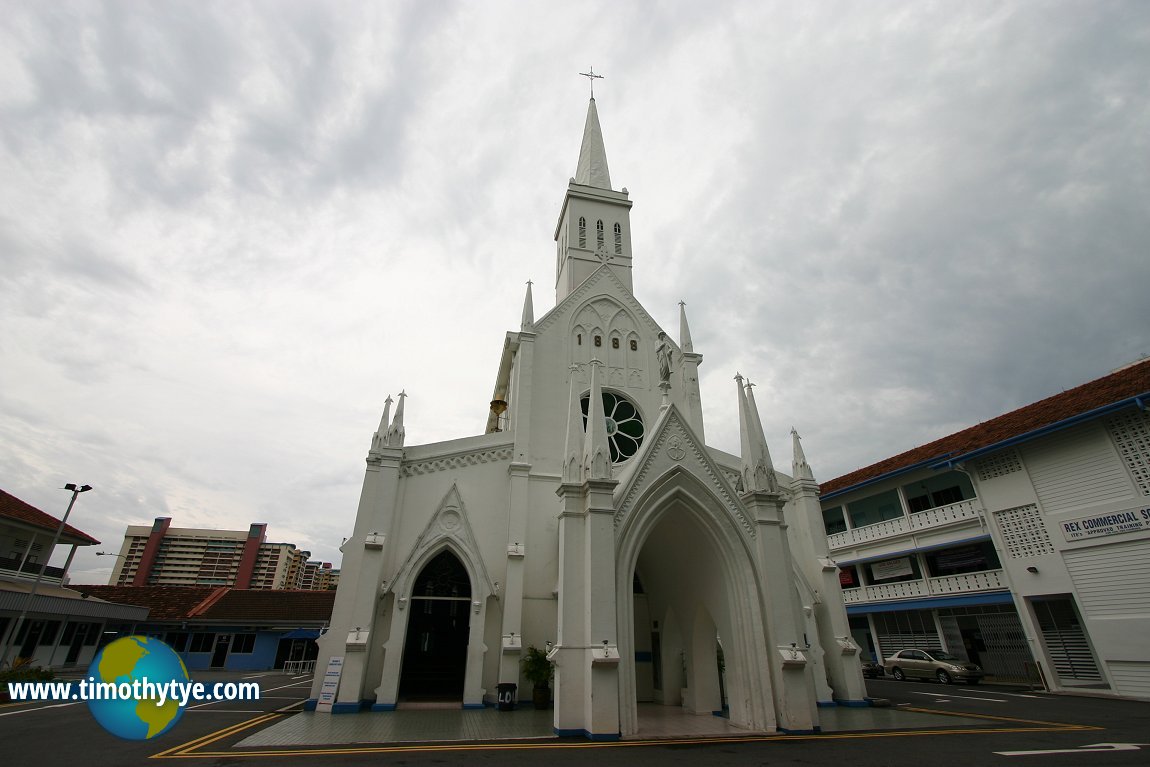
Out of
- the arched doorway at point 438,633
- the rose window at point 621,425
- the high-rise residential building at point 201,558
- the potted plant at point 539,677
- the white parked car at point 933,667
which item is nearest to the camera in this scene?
the potted plant at point 539,677

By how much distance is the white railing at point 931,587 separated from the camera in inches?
837

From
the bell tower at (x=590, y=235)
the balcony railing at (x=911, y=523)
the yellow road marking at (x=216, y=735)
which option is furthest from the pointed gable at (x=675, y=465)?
the balcony railing at (x=911, y=523)

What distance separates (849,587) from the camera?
28703 mm

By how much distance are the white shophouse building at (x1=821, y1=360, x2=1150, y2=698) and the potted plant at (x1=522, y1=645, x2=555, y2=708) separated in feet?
57.0

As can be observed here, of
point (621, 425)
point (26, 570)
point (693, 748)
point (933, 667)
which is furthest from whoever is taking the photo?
point (26, 570)

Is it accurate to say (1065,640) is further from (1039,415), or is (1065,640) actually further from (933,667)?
(1039,415)

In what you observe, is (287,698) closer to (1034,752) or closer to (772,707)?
(772,707)

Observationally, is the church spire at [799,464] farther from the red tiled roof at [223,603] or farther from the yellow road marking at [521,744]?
the red tiled roof at [223,603]

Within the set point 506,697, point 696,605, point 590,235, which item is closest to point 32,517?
point 506,697

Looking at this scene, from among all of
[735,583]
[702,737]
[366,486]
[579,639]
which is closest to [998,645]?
[735,583]

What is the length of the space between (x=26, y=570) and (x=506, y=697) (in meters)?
28.5

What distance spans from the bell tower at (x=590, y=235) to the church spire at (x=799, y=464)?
9.58m

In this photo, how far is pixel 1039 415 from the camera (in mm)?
19359

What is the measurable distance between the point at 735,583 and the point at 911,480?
1853 cm
